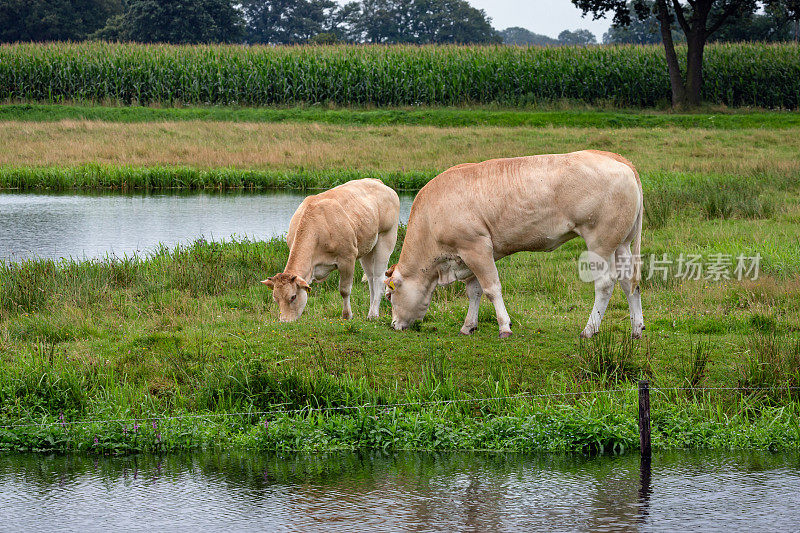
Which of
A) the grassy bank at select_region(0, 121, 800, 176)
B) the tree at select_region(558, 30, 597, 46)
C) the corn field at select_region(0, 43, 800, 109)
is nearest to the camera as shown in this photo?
the grassy bank at select_region(0, 121, 800, 176)

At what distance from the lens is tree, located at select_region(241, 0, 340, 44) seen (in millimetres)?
96625

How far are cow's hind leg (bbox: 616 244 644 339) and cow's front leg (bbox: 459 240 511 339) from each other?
1457 mm

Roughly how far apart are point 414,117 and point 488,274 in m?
28.2

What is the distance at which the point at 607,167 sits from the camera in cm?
1132

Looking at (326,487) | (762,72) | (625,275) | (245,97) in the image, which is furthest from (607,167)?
(762,72)

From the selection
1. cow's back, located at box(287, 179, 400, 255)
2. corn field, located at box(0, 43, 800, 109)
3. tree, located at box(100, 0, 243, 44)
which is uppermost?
tree, located at box(100, 0, 243, 44)

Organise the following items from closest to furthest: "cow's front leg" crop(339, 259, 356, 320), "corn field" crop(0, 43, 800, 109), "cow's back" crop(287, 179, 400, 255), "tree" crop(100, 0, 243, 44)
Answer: "cow's back" crop(287, 179, 400, 255) → "cow's front leg" crop(339, 259, 356, 320) → "corn field" crop(0, 43, 800, 109) → "tree" crop(100, 0, 243, 44)

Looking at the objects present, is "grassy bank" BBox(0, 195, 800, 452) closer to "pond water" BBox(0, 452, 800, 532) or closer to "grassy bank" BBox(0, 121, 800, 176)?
"pond water" BBox(0, 452, 800, 532)

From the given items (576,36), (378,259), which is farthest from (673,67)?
(576,36)

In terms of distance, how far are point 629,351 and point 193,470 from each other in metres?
4.75

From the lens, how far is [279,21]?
9738 centimetres

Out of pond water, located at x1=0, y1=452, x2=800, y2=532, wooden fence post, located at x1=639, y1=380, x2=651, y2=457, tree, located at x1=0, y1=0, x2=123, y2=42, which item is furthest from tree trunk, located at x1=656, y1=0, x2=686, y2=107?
tree, located at x1=0, y1=0, x2=123, y2=42

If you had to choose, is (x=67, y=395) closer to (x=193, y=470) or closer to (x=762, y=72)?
(x=193, y=470)

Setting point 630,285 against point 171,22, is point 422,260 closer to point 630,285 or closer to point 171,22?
point 630,285
